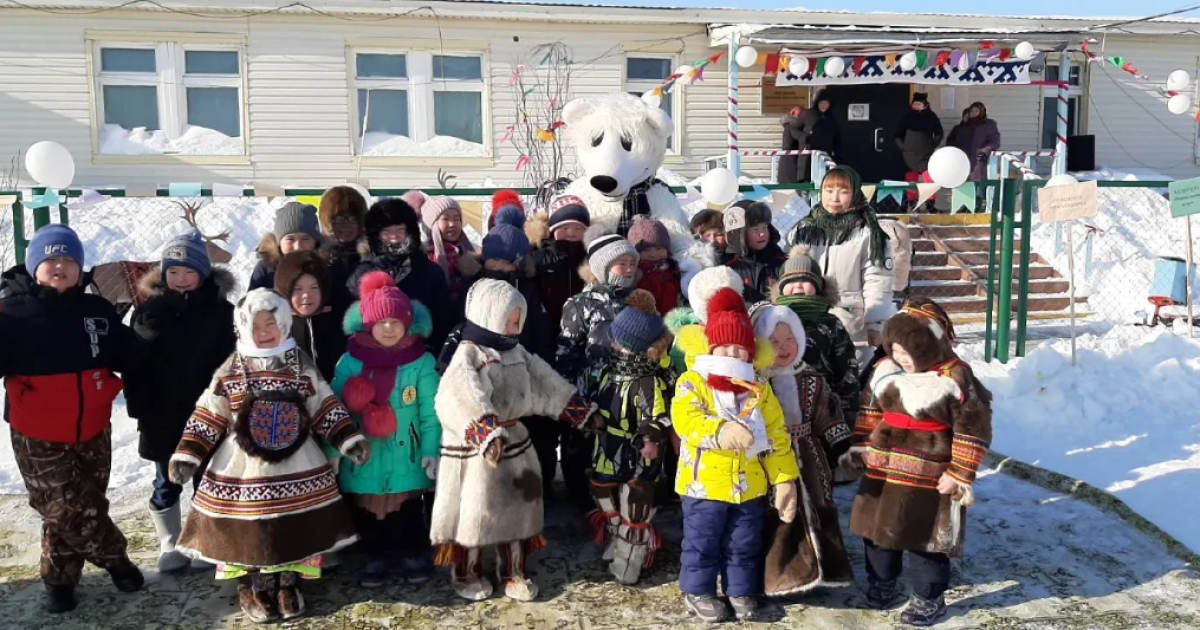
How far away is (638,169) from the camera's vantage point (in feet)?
15.7

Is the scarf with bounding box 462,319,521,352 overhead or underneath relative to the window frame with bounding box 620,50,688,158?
underneath

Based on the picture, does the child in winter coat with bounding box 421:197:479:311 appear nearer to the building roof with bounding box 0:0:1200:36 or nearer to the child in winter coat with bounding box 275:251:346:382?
the child in winter coat with bounding box 275:251:346:382

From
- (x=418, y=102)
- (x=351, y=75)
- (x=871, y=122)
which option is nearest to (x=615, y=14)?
Result: (x=418, y=102)

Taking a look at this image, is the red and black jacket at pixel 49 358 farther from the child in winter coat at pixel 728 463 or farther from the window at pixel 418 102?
the window at pixel 418 102

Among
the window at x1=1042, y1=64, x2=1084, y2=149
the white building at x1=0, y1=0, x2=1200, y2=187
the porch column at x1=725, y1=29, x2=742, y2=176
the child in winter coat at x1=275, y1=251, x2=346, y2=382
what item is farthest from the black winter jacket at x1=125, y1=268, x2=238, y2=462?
the window at x1=1042, y1=64, x2=1084, y2=149

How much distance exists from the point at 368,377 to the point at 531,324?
82 centimetres

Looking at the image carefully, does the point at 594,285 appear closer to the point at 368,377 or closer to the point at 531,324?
the point at 531,324

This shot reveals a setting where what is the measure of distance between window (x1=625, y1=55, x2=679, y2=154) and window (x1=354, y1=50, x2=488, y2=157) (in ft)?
7.28

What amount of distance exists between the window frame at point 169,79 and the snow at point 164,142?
0.06m

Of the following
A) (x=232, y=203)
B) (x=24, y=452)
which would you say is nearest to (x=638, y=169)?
(x=24, y=452)

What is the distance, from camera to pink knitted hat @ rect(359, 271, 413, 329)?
3.27 meters

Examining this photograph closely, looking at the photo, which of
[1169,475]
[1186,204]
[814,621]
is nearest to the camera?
[814,621]

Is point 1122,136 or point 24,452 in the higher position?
point 1122,136

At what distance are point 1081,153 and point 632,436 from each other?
1333 cm
